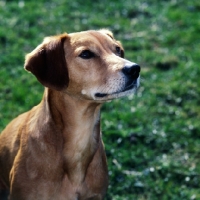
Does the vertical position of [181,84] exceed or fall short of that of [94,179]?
it falls short

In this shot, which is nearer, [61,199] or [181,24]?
[61,199]

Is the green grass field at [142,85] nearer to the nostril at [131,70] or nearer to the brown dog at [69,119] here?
the brown dog at [69,119]

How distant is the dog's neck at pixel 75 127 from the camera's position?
4.46 meters

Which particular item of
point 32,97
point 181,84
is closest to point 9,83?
point 32,97

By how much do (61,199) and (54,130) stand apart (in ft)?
1.87

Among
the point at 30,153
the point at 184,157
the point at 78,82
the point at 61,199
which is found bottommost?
the point at 184,157

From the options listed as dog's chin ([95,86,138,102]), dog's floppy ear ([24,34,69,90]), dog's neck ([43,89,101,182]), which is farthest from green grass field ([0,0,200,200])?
dog's floppy ear ([24,34,69,90])

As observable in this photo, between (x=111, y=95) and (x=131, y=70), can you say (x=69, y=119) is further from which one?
(x=131, y=70)

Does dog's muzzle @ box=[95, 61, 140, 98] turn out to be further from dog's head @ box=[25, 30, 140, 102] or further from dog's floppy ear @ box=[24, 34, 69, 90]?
dog's floppy ear @ box=[24, 34, 69, 90]

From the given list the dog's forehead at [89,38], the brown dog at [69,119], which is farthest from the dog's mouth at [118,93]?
the dog's forehead at [89,38]

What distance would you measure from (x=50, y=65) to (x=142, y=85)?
303cm

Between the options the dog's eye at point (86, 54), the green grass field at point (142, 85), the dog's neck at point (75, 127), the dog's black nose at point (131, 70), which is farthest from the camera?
the green grass field at point (142, 85)

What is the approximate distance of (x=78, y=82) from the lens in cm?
431

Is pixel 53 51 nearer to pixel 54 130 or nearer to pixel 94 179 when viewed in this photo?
pixel 54 130
